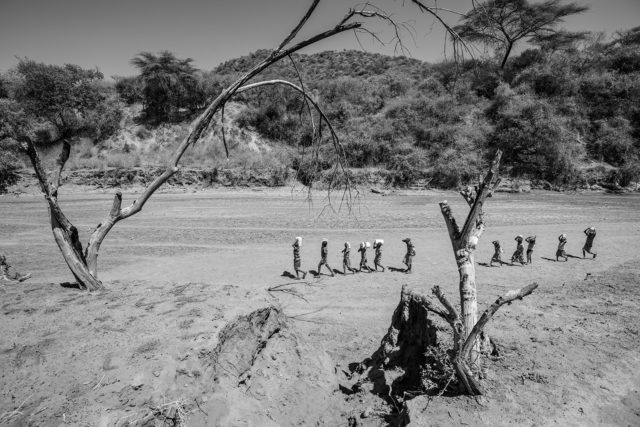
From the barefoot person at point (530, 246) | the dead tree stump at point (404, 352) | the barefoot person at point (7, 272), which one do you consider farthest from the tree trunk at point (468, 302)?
the barefoot person at point (7, 272)

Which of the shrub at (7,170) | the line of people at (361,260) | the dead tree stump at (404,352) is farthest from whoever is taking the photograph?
the shrub at (7,170)

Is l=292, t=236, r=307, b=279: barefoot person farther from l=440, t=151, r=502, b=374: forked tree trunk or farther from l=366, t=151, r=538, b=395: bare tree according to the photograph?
l=440, t=151, r=502, b=374: forked tree trunk

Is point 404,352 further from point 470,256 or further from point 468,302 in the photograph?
point 470,256

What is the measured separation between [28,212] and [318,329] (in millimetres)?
23759

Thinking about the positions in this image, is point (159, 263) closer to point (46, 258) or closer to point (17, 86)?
point (46, 258)

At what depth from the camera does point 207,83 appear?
39.1m

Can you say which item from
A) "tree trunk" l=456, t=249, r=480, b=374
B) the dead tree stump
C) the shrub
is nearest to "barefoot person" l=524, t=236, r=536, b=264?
the dead tree stump

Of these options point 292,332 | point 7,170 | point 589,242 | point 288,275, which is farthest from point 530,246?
point 7,170

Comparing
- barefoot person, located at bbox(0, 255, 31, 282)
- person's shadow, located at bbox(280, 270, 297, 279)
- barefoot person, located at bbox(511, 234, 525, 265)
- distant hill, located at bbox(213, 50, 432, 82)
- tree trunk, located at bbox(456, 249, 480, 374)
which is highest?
Result: distant hill, located at bbox(213, 50, 432, 82)

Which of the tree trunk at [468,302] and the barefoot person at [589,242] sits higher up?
the tree trunk at [468,302]

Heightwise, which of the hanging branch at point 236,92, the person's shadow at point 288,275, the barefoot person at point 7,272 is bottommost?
the person's shadow at point 288,275

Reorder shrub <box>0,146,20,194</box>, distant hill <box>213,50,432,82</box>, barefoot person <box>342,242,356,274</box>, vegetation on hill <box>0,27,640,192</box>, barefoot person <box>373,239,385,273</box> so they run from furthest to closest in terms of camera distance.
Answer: distant hill <box>213,50,432,82</box>, vegetation on hill <box>0,27,640,192</box>, shrub <box>0,146,20,194</box>, barefoot person <box>373,239,385,273</box>, barefoot person <box>342,242,356,274</box>

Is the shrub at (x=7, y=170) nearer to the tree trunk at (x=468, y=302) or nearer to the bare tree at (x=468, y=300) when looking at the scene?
the bare tree at (x=468, y=300)

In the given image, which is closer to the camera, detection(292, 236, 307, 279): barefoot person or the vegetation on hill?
Answer: detection(292, 236, 307, 279): barefoot person
